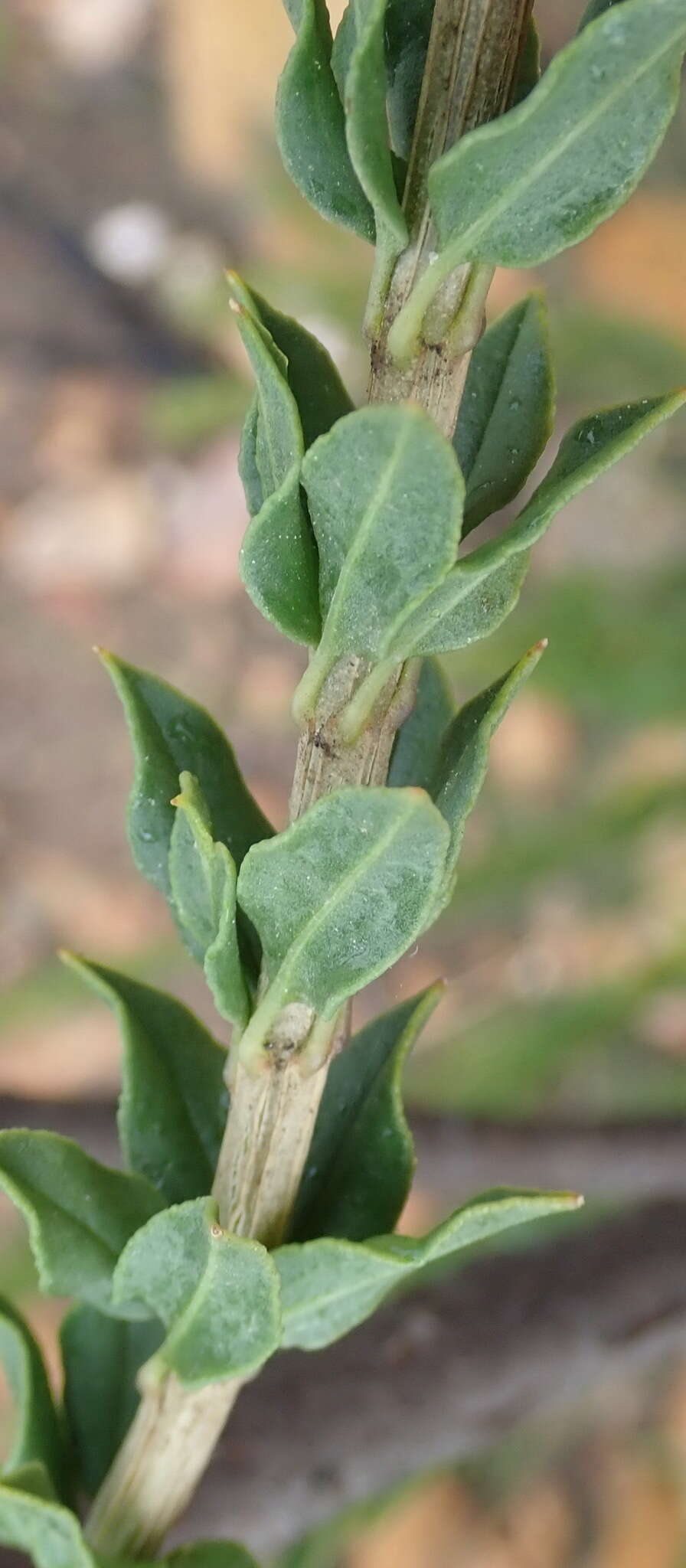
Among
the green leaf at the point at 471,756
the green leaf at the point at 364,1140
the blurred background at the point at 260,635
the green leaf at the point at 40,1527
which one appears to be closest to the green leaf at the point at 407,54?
the green leaf at the point at 471,756

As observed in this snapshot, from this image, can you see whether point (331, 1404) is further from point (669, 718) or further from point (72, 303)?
point (72, 303)

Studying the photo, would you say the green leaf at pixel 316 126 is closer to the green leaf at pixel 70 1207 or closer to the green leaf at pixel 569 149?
the green leaf at pixel 569 149

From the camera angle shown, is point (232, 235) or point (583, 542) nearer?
point (583, 542)

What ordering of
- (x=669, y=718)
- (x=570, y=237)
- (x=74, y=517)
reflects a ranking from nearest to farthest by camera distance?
(x=570, y=237) < (x=669, y=718) < (x=74, y=517)

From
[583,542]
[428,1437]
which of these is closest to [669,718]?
[583,542]

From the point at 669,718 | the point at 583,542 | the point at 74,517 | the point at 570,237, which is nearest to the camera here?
the point at 570,237

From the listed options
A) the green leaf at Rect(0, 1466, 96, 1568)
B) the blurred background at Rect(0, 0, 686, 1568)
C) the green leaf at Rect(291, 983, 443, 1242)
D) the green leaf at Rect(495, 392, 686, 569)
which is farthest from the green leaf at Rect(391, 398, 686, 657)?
the blurred background at Rect(0, 0, 686, 1568)

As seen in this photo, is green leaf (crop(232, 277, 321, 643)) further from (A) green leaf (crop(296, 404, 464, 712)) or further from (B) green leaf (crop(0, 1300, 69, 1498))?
(B) green leaf (crop(0, 1300, 69, 1498))

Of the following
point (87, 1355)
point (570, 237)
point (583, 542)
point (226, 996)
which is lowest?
point (583, 542)
